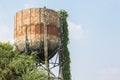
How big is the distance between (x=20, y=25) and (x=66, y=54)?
5.00 m

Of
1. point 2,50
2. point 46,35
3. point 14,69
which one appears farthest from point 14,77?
point 46,35

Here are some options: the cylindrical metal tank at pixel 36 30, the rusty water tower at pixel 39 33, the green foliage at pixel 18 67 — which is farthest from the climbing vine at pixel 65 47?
the green foliage at pixel 18 67

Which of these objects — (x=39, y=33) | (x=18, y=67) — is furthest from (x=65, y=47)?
(x=18, y=67)

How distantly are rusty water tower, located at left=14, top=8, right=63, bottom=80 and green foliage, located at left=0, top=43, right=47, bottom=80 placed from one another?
1.36 m

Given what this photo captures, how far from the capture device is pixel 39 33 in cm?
3189

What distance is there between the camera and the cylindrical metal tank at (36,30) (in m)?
31.5

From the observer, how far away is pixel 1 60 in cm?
2862

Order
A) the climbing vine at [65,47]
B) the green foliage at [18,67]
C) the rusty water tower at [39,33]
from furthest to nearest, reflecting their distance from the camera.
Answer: the climbing vine at [65,47] < the rusty water tower at [39,33] < the green foliage at [18,67]

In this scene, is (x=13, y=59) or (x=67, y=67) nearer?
(x=13, y=59)

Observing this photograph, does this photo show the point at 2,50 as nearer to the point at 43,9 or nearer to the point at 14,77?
the point at 14,77

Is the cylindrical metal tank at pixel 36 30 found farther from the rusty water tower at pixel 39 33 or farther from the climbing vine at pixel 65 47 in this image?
the climbing vine at pixel 65 47

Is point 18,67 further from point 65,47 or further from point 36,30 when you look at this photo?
point 65,47

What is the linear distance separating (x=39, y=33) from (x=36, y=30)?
341 mm

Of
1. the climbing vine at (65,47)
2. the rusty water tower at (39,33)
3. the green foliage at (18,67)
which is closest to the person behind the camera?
the green foliage at (18,67)
